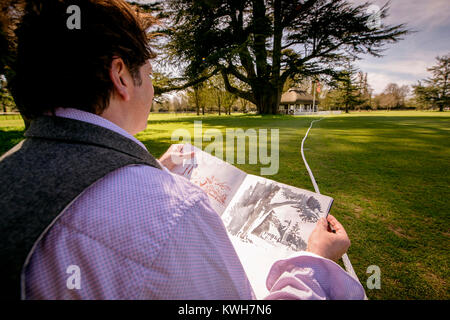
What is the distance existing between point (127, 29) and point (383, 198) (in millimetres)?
A: 2337

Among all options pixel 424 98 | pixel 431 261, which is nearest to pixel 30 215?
pixel 431 261

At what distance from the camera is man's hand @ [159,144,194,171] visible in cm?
125

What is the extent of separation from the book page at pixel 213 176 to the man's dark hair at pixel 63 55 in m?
0.74

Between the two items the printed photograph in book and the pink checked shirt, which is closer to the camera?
the pink checked shirt

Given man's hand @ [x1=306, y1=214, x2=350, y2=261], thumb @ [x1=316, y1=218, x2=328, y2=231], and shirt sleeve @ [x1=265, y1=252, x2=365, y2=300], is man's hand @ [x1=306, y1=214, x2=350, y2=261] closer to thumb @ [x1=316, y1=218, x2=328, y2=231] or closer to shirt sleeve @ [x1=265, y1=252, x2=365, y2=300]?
thumb @ [x1=316, y1=218, x2=328, y2=231]

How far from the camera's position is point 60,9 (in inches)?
21.6

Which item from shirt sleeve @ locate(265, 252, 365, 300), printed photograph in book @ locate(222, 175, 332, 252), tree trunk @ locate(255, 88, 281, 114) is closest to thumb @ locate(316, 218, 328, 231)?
printed photograph in book @ locate(222, 175, 332, 252)

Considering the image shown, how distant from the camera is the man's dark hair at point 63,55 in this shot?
0.55 m

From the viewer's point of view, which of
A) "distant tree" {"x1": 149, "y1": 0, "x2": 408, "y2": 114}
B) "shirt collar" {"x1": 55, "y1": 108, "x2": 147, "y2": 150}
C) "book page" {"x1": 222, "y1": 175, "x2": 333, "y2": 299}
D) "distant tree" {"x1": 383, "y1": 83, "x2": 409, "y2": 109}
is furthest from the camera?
"distant tree" {"x1": 383, "y1": 83, "x2": 409, "y2": 109}

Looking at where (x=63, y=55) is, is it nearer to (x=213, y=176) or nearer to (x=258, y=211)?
(x=213, y=176)

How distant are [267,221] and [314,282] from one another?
552 mm

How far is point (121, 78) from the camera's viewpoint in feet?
2.19

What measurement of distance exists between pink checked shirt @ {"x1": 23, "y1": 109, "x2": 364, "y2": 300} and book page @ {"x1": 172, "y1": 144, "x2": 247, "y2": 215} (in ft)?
2.53
